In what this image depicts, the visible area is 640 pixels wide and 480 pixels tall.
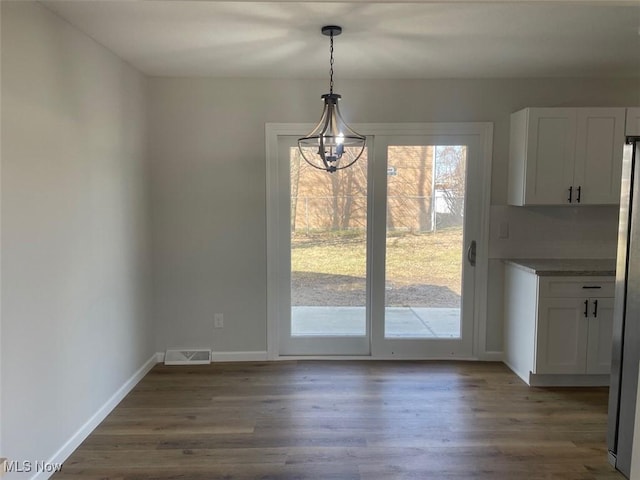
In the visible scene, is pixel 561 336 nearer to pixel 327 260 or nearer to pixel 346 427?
pixel 346 427

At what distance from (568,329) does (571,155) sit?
132 centimetres

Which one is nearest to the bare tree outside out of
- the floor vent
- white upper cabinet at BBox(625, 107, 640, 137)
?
the floor vent

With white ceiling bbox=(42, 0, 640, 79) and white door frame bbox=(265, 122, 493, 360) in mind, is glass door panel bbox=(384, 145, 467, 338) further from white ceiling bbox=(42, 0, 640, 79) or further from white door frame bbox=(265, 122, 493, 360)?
white ceiling bbox=(42, 0, 640, 79)

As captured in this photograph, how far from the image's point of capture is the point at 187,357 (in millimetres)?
3719

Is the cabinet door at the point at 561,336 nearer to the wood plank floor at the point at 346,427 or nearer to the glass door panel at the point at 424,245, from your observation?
the wood plank floor at the point at 346,427

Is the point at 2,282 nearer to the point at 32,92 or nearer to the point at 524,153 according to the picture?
the point at 32,92

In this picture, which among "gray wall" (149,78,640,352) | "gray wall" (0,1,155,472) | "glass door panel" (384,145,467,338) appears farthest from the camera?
"glass door panel" (384,145,467,338)

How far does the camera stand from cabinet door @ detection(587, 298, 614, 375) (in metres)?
3.15

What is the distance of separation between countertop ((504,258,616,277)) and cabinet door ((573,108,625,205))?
0.49 m

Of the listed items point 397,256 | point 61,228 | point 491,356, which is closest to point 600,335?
point 491,356

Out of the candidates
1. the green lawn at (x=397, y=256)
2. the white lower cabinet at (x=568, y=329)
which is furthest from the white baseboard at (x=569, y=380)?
the green lawn at (x=397, y=256)

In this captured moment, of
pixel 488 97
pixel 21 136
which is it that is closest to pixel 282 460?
pixel 21 136

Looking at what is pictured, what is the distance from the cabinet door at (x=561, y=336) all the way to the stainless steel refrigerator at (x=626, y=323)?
0.83 metres

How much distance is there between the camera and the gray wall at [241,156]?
353 cm
